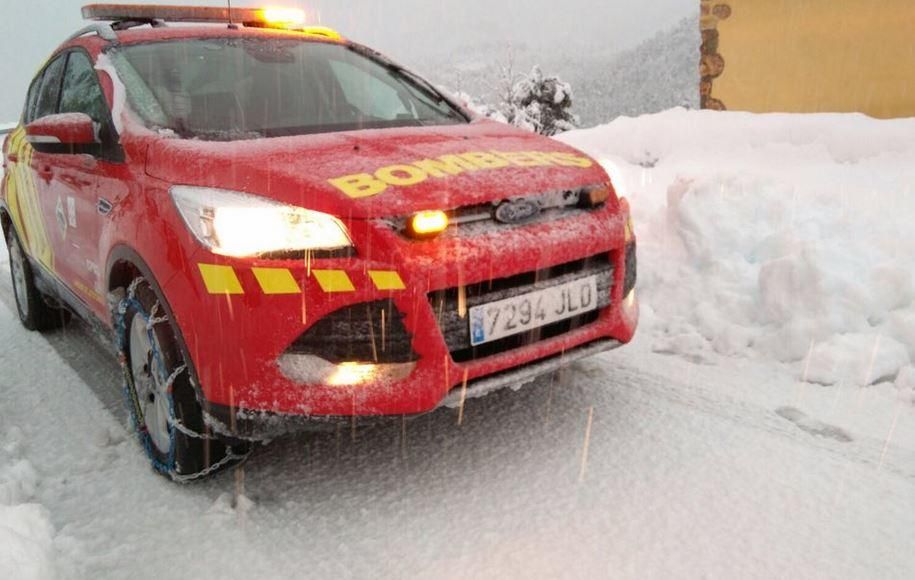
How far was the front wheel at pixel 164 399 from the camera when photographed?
2586 millimetres

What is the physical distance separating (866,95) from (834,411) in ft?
25.1

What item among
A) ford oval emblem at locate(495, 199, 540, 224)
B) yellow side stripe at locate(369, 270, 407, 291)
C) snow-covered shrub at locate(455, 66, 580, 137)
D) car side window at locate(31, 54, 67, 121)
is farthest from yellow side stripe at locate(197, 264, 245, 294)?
snow-covered shrub at locate(455, 66, 580, 137)

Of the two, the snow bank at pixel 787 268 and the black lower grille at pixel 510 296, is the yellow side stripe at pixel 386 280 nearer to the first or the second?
the black lower grille at pixel 510 296

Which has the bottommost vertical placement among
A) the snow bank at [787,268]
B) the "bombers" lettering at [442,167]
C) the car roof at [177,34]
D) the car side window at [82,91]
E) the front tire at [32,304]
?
the front tire at [32,304]

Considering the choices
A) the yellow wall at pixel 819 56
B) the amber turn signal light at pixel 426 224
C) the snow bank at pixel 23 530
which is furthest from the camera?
the yellow wall at pixel 819 56

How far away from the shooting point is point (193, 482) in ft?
8.97

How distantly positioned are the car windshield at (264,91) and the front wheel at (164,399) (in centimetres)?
71

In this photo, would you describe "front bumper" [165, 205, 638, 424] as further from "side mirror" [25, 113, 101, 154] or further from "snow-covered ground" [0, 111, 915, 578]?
"side mirror" [25, 113, 101, 154]

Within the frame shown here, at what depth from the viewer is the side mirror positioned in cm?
301

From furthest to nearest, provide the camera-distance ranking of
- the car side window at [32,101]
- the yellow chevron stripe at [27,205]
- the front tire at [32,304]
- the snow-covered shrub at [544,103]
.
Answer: the snow-covered shrub at [544,103] < the front tire at [32,304] < the car side window at [32,101] < the yellow chevron stripe at [27,205]

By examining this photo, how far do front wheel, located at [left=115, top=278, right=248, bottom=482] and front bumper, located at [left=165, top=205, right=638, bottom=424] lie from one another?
17 cm

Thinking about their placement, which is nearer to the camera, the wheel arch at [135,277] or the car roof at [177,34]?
the wheel arch at [135,277]

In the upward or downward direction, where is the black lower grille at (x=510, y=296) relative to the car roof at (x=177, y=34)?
downward

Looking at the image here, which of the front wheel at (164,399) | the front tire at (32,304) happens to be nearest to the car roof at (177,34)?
the front wheel at (164,399)
